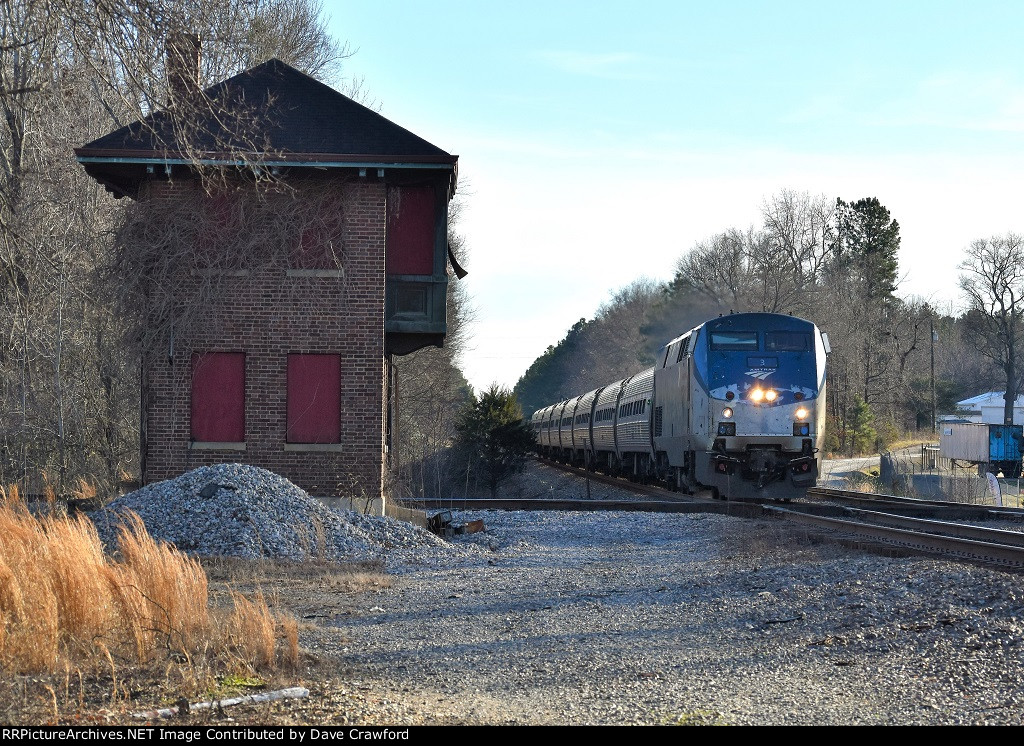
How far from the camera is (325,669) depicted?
6.62 meters

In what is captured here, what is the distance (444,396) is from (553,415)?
11245mm

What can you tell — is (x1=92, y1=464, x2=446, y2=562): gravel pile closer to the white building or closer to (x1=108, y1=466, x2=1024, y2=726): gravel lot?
(x1=108, y1=466, x2=1024, y2=726): gravel lot

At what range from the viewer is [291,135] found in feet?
59.7

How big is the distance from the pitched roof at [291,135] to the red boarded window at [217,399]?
3447 millimetres

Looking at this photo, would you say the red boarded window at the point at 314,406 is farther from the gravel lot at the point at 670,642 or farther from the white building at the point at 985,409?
the white building at the point at 985,409

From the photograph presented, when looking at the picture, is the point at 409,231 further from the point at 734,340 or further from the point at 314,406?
the point at 734,340

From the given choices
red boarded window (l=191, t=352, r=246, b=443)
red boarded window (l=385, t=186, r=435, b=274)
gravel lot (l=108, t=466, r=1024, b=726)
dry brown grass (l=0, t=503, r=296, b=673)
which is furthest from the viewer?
→ red boarded window (l=385, t=186, r=435, b=274)

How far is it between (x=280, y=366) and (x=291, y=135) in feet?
13.1

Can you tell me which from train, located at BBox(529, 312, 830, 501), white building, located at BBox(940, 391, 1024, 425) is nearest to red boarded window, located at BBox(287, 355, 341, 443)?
train, located at BBox(529, 312, 830, 501)

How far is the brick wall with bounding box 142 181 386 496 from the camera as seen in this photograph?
17906mm

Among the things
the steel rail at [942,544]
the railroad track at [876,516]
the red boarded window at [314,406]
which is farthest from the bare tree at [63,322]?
the steel rail at [942,544]

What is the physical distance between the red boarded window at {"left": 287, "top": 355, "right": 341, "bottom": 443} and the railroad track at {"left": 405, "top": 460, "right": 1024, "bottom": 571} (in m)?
2.42

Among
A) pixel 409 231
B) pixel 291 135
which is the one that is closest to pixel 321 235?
pixel 409 231

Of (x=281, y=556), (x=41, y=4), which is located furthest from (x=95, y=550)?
(x=41, y=4)
